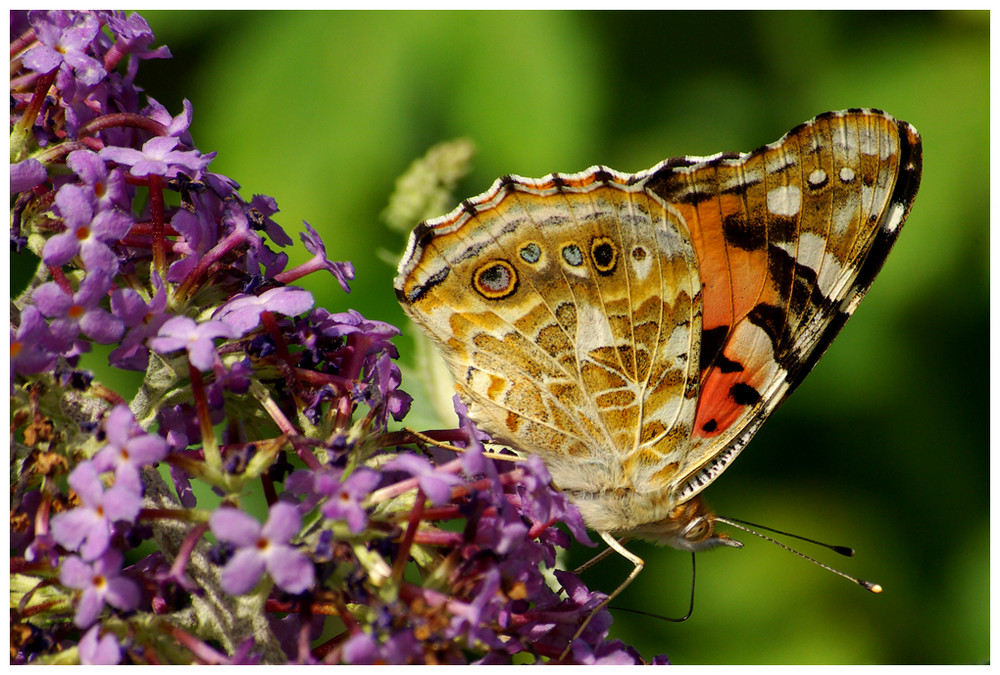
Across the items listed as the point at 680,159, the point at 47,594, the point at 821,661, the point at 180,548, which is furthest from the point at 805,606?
the point at 47,594

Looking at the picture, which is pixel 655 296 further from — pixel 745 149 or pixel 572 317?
pixel 745 149

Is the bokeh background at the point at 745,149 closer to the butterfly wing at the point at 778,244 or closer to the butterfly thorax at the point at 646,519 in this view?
the butterfly thorax at the point at 646,519

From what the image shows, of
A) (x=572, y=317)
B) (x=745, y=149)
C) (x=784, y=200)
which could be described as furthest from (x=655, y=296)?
(x=745, y=149)

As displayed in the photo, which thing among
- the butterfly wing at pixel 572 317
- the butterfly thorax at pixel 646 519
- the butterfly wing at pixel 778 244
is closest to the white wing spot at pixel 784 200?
the butterfly wing at pixel 778 244

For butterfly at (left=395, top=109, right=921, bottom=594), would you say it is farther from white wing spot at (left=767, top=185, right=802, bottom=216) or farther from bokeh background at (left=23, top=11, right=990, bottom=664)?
bokeh background at (left=23, top=11, right=990, bottom=664)

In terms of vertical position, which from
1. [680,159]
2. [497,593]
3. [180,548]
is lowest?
[180,548]

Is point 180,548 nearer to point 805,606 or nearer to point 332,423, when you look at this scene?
point 332,423
